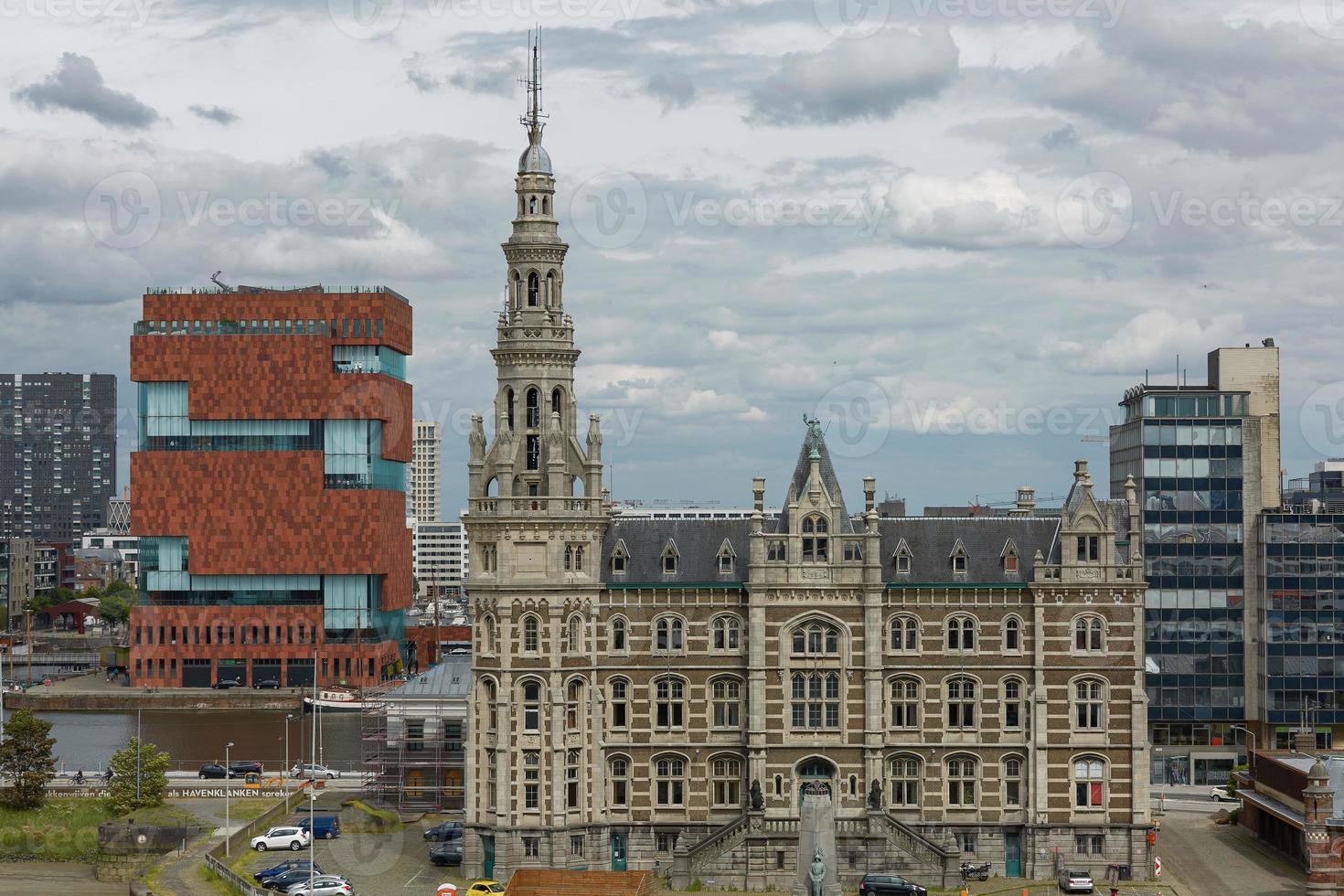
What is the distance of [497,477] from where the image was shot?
333 ft

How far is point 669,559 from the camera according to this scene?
103 metres

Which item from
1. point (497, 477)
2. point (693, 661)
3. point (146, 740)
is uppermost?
point (497, 477)

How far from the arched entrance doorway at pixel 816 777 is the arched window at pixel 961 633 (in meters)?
9.64

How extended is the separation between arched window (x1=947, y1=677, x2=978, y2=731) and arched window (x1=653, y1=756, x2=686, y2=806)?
50.7 ft

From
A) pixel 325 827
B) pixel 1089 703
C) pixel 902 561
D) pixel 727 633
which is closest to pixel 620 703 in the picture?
pixel 727 633

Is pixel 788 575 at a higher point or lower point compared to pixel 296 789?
higher

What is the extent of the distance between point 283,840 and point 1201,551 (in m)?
70.5

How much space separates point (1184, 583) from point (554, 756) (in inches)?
2287

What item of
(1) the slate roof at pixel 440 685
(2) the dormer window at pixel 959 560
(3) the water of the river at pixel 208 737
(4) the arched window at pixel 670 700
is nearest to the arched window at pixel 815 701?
(4) the arched window at pixel 670 700

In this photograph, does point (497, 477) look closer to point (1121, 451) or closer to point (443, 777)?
point (443, 777)

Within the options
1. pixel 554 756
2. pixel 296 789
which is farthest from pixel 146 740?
pixel 554 756

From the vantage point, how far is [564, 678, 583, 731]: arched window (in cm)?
10075

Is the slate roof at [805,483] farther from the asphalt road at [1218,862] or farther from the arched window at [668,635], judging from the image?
the asphalt road at [1218,862]

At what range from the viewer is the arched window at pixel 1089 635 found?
100938 millimetres
